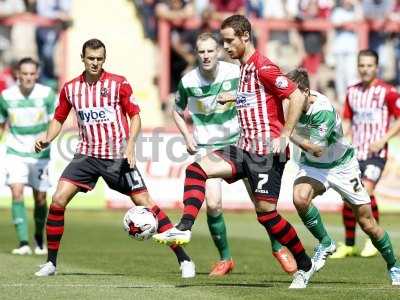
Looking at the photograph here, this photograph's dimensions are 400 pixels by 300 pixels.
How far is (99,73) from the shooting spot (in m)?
11.4

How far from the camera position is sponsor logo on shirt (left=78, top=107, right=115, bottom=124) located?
11359 millimetres

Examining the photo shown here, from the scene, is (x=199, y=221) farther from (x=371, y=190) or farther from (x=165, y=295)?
(x=165, y=295)

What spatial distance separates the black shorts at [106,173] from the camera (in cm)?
1132

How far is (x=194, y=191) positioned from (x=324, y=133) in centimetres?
155

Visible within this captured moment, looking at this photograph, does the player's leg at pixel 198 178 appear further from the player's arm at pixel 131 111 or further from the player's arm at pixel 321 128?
the player's arm at pixel 131 111

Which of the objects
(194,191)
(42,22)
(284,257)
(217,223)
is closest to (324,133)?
(284,257)

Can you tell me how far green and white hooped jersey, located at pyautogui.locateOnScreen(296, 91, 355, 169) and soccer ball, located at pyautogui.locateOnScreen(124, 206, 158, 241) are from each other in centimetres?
159

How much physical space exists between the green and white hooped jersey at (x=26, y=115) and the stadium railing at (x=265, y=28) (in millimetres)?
9536

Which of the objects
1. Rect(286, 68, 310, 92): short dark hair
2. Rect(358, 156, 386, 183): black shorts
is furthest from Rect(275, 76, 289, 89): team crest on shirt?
Rect(358, 156, 386, 183): black shorts

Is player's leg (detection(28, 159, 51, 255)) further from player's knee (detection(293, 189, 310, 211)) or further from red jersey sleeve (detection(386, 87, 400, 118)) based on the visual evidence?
player's knee (detection(293, 189, 310, 211))

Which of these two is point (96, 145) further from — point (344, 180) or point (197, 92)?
point (344, 180)

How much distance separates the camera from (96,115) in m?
11.4

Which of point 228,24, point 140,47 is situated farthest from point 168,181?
point 228,24

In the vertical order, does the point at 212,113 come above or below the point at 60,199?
above
